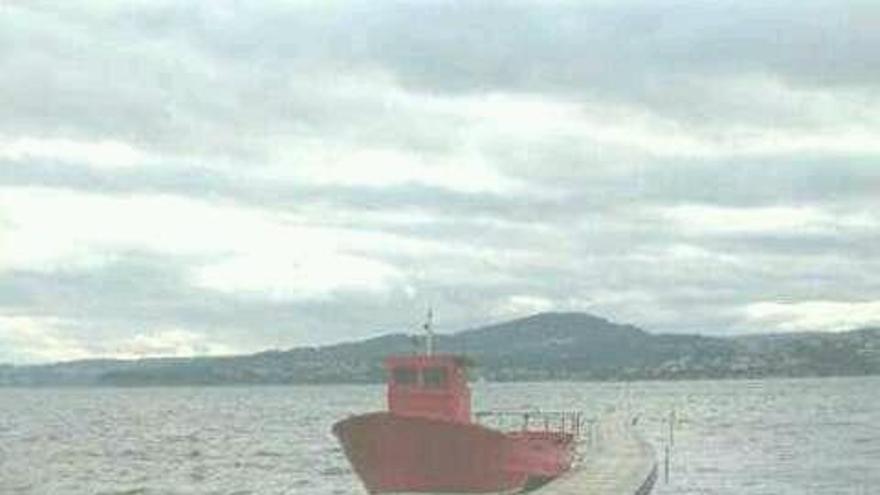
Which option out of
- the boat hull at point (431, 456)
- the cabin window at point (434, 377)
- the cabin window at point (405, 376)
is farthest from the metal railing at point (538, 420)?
the boat hull at point (431, 456)

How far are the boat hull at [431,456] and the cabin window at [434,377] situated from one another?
2567 millimetres

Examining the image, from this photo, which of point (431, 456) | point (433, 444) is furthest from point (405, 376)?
point (431, 456)

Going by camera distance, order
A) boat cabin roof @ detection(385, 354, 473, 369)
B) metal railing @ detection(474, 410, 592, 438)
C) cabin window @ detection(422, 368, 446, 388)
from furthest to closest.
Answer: metal railing @ detection(474, 410, 592, 438) → cabin window @ detection(422, 368, 446, 388) → boat cabin roof @ detection(385, 354, 473, 369)

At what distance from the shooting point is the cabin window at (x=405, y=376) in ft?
162

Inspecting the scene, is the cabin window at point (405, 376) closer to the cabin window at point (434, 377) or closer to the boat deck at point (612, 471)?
the cabin window at point (434, 377)

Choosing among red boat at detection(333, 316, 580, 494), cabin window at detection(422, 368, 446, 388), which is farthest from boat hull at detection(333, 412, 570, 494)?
cabin window at detection(422, 368, 446, 388)

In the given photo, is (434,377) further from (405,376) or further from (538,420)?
(538,420)

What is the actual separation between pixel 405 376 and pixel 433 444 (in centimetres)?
378

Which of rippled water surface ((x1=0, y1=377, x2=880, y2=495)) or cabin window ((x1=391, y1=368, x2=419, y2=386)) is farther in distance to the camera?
rippled water surface ((x1=0, y1=377, x2=880, y2=495))

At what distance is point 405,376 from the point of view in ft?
162

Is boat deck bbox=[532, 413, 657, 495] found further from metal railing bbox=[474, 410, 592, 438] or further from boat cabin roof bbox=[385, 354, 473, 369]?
boat cabin roof bbox=[385, 354, 473, 369]

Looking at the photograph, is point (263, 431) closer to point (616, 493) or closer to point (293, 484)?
point (293, 484)

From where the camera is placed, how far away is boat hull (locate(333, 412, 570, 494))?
46188 millimetres

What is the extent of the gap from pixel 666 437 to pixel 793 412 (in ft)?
188
